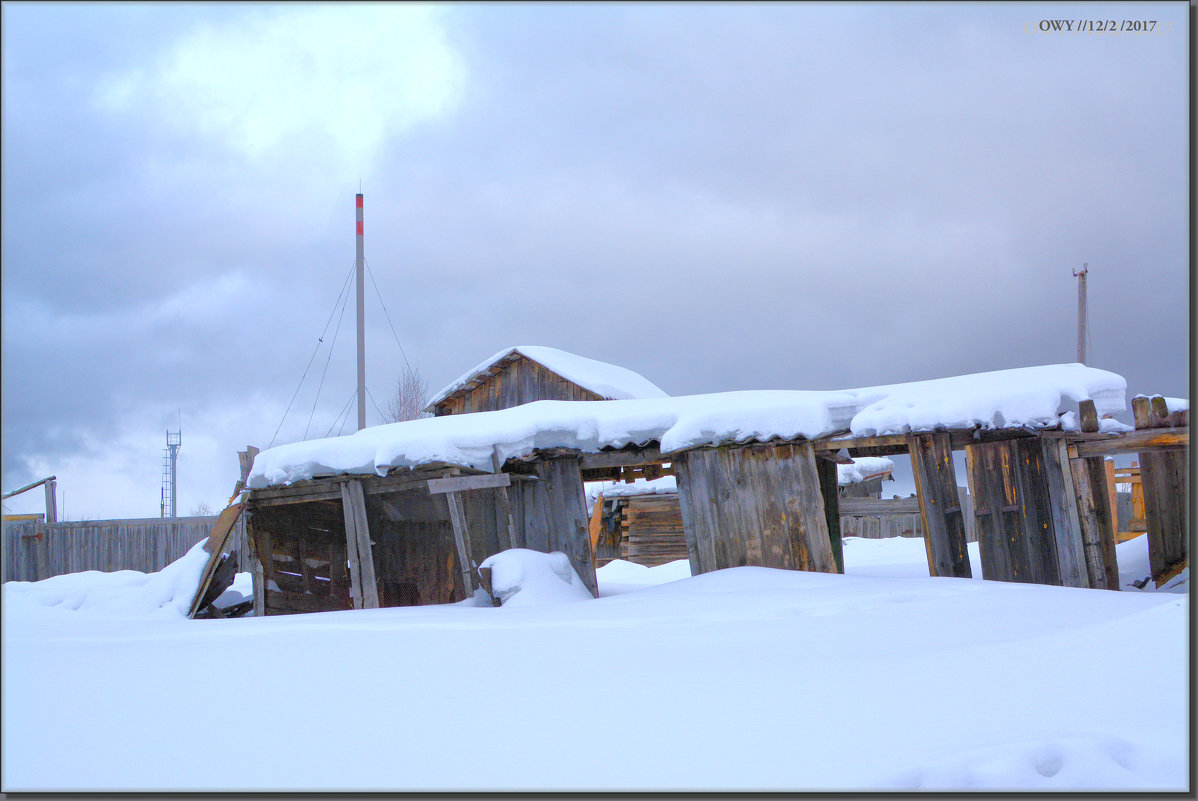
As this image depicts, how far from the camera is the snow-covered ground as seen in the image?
325 cm

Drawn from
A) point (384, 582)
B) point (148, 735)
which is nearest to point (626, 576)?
point (384, 582)

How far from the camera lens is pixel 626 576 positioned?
60.1 ft

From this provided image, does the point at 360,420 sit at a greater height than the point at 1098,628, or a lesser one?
greater

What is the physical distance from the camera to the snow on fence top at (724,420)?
9852mm

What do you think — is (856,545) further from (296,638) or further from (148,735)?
(148,735)

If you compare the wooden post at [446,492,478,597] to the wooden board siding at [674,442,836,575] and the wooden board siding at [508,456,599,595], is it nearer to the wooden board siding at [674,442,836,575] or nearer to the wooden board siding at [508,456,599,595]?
the wooden board siding at [508,456,599,595]

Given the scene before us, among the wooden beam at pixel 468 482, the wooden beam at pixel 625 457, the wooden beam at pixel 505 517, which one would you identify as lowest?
the wooden beam at pixel 505 517

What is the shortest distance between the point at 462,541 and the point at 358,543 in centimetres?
163

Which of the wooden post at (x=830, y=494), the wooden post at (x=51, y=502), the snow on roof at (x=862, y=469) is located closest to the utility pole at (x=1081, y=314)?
the snow on roof at (x=862, y=469)

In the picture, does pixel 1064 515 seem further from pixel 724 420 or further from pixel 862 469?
pixel 862 469

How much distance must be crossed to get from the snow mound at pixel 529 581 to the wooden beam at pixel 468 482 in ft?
3.05

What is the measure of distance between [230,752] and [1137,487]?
17867 mm

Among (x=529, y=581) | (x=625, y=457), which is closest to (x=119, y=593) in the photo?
(x=529, y=581)

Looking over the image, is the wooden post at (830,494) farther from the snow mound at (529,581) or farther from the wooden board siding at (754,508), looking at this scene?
the snow mound at (529,581)
